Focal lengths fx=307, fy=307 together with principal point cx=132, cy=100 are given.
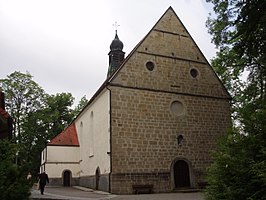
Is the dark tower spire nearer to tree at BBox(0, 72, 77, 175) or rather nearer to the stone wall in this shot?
tree at BBox(0, 72, 77, 175)

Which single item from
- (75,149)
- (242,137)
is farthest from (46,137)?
(242,137)

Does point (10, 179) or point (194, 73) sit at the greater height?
point (194, 73)

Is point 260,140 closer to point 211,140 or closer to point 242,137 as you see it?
point 242,137

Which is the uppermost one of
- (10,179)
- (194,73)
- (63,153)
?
(194,73)

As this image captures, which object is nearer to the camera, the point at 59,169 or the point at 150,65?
the point at 150,65

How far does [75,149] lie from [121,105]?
1318 cm

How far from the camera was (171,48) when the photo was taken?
21766 millimetres

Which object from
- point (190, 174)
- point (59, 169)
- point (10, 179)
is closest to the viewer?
point (10, 179)

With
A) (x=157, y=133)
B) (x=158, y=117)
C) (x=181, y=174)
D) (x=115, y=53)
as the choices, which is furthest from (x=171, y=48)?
(x=115, y=53)

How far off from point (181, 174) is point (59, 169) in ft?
47.3

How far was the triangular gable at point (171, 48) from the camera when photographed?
66.9 feet

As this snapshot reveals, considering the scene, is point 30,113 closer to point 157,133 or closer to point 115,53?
point 115,53

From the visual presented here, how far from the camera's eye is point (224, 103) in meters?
22.5

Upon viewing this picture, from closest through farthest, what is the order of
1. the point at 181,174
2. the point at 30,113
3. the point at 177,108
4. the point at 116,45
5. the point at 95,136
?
the point at 181,174 < the point at 177,108 < the point at 95,136 < the point at 116,45 < the point at 30,113
